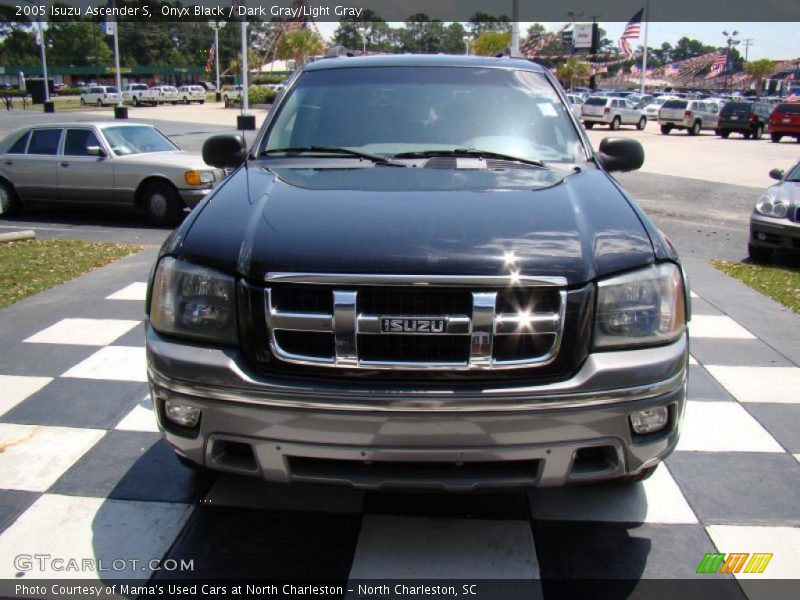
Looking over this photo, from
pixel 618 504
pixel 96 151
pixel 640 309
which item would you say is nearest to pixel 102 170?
pixel 96 151

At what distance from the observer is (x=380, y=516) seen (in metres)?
3.19

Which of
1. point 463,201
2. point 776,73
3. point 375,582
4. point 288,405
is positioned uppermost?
point 776,73

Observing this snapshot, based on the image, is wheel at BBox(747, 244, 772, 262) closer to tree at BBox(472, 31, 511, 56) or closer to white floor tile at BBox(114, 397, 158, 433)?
white floor tile at BBox(114, 397, 158, 433)

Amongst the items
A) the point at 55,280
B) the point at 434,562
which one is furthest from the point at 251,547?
the point at 55,280

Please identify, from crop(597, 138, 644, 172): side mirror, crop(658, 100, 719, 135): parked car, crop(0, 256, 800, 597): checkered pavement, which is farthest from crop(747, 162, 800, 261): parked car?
crop(658, 100, 719, 135): parked car

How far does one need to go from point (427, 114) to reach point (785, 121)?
31437 millimetres

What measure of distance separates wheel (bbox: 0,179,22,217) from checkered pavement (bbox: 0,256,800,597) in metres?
8.07

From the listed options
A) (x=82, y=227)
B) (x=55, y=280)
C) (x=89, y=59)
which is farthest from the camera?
(x=89, y=59)

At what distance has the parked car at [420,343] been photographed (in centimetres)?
244

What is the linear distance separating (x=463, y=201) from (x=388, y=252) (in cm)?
51

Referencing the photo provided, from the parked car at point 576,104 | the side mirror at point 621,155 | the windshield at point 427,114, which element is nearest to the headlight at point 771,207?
the parked car at point 576,104

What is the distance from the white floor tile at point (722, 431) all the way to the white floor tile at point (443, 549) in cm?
133

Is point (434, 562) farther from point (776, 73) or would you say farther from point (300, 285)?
point (776, 73)

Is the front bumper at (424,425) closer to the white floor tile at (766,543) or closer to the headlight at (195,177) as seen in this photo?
the white floor tile at (766,543)
